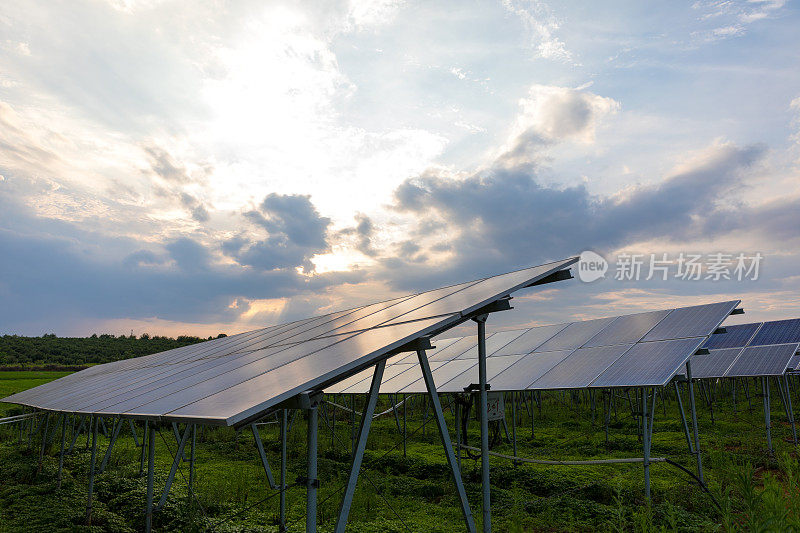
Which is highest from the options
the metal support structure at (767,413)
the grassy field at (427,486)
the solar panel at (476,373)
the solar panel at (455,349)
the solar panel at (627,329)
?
the solar panel at (627,329)

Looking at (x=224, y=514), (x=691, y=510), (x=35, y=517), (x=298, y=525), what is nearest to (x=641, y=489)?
(x=691, y=510)

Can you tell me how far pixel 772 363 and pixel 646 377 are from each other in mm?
13246

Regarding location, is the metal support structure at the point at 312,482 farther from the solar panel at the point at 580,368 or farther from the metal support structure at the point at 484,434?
the solar panel at the point at 580,368

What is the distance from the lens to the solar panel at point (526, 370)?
43.6 feet

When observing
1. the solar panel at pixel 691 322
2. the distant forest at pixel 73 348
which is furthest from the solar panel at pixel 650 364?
the distant forest at pixel 73 348

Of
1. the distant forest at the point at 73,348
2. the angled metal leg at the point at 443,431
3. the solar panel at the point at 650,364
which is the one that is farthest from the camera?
the distant forest at the point at 73,348

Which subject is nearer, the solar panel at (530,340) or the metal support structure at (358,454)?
the metal support structure at (358,454)

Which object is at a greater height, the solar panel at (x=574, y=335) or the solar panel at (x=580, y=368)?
the solar panel at (x=574, y=335)

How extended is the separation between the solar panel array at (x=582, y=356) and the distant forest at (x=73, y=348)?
46113 mm

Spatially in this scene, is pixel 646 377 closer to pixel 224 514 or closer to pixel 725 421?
pixel 224 514

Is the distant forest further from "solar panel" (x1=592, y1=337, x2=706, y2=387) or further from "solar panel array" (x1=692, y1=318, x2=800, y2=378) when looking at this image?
"solar panel" (x1=592, y1=337, x2=706, y2=387)

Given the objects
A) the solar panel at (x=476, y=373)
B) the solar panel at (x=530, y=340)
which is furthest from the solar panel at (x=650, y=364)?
the solar panel at (x=530, y=340)

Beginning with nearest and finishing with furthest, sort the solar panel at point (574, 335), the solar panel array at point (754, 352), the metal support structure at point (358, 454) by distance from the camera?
the metal support structure at point (358, 454), the solar panel at point (574, 335), the solar panel array at point (754, 352)

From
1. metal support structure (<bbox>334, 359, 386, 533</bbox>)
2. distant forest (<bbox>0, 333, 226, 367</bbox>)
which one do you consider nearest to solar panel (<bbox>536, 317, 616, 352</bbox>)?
metal support structure (<bbox>334, 359, 386, 533</bbox>)
